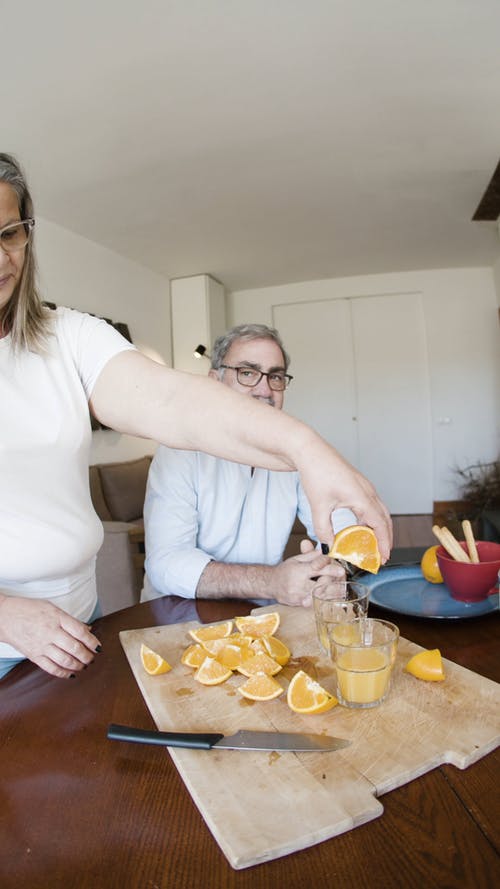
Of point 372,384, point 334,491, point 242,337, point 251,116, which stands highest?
point 251,116

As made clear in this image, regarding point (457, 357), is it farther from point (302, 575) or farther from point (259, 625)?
point (259, 625)

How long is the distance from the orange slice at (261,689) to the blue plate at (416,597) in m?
0.38

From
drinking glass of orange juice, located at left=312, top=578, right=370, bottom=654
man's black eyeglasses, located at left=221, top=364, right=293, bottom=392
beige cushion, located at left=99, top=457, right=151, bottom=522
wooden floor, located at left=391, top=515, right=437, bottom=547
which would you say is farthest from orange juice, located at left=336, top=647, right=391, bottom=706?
wooden floor, located at left=391, top=515, right=437, bottom=547

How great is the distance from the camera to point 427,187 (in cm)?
427

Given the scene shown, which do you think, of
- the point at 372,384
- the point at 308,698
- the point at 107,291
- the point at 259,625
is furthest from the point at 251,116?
the point at 372,384

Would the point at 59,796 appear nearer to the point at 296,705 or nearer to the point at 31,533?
the point at 296,705

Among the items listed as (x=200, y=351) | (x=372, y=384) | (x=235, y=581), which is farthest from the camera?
(x=372, y=384)

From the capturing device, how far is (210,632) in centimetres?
102

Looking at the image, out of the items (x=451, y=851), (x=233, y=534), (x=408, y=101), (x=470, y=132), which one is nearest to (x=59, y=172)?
(x=408, y=101)

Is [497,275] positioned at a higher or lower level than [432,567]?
higher

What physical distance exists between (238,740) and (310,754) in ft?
0.31

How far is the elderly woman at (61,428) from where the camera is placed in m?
0.83

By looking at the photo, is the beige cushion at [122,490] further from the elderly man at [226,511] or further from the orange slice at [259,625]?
the orange slice at [259,625]

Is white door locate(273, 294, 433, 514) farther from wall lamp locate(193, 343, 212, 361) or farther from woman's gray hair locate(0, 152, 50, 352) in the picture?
woman's gray hair locate(0, 152, 50, 352)
